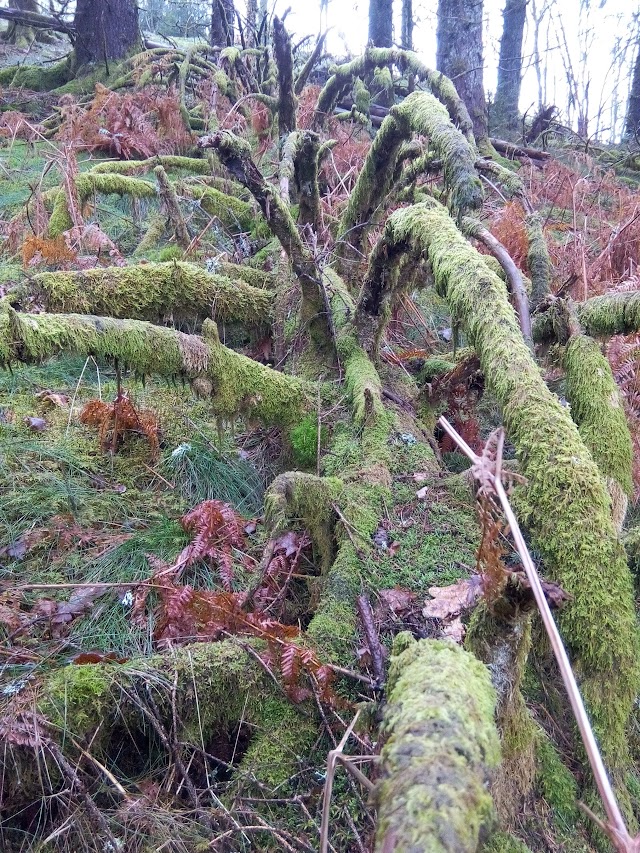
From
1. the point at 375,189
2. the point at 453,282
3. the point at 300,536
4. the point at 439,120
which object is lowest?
the point at 300,536

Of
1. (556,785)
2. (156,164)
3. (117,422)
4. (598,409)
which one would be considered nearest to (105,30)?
(156,164)

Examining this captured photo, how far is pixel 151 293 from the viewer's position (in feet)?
11.2

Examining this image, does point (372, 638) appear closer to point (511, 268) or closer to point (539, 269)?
point (511, 268)

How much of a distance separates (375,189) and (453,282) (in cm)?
163

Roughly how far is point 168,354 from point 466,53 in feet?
29.5

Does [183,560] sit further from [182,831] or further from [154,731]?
[182,831]

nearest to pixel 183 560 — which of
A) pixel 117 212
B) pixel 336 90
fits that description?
pixel 117 212

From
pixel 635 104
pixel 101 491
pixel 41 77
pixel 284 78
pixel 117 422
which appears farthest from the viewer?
pixel 635 104

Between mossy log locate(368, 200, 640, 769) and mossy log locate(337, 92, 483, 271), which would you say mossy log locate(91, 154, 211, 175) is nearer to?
mossy log locate(337, 92, 483, 271)

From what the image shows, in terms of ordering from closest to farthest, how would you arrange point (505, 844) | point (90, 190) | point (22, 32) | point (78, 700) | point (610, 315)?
point (505, 844)
point (78, 700)
point (610, 315)
point (90, 190)
point (22, 32)

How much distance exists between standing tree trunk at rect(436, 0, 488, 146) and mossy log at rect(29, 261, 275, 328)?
284 inches

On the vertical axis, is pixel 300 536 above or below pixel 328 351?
below

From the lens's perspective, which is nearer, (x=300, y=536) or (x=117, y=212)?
(x=300, y=536)

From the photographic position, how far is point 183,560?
9.03 feet
